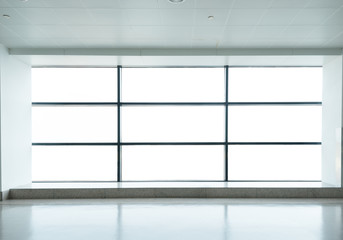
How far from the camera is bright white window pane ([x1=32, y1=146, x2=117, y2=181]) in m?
7.22

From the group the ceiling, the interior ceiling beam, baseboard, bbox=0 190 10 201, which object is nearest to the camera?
the ceiling

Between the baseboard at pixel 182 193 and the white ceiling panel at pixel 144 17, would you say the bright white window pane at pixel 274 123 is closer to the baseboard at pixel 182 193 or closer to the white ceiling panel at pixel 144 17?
the baseboard at pixel 182 193

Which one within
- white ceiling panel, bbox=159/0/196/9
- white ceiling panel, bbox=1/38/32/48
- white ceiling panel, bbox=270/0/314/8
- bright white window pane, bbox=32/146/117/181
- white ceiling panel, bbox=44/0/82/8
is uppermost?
white ceiling panel, bbox=270/0/314/8

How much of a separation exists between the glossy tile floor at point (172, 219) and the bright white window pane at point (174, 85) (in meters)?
2.62

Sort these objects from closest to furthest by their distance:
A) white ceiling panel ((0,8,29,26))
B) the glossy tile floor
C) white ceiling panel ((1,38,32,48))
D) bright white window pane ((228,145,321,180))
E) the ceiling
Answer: the glossy tile floor < the ceiling < white ceiling panel ((0,8,29,26)) < white ceiling panel ((1,38,32,48)) < bright white window pane ((228,145,321,180))

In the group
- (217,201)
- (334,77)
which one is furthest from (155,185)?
(334,77)

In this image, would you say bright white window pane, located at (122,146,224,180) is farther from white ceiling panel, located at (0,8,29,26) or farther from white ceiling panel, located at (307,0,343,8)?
white ceiling panel, located at (307,0,343,8)

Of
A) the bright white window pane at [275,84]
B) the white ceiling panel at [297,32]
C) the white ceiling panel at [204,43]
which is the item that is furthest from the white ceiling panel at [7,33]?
the white ceiling panel at [297,32]

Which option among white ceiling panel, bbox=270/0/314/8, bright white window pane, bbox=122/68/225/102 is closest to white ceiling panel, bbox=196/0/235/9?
white ceiling panel, bbox=270/0/314/8

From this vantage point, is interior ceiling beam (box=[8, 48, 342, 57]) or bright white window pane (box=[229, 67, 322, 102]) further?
bright white window pane (box=[229, 67, 322, 102])

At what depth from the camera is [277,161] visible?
7.27 metres

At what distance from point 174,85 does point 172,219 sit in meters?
3.64

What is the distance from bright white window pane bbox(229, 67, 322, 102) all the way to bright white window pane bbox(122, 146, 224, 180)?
1596 mm

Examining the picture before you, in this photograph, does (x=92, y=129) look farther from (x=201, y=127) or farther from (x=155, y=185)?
(x=201, y=127)
